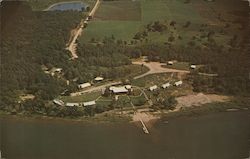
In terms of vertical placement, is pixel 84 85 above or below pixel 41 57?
below

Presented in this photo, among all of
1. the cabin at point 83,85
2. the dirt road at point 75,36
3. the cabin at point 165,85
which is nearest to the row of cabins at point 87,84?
the cabin at point 83,85

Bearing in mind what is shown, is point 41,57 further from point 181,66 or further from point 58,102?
point 181,66

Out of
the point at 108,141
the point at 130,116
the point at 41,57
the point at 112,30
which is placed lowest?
the point at 108,141

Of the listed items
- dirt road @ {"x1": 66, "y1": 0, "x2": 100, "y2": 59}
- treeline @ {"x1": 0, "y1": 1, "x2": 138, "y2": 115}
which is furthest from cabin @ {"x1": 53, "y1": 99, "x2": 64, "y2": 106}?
dirt road @ {"x1": 66, "y1": 0, "x2": 100, "y2": 59}

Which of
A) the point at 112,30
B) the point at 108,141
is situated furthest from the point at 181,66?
the point at 108,141

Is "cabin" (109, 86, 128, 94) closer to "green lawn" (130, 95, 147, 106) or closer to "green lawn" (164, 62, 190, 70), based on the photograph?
"green lawn" (130, 95, 147, 106)

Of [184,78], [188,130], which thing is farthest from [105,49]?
[188,130]

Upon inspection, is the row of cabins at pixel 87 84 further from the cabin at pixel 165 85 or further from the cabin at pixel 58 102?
the cabin at pixel 165 85
